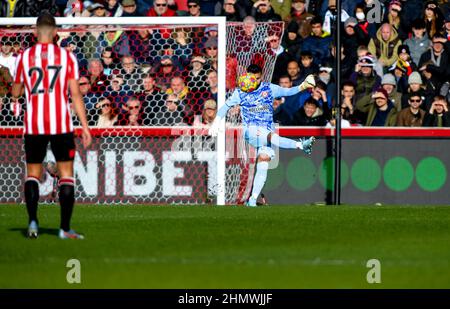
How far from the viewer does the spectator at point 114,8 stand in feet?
65.1

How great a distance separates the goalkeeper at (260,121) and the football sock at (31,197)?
19.8 ft

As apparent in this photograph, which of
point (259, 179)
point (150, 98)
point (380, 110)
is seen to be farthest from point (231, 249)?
point (380, 110)

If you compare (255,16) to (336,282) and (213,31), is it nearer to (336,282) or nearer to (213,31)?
(213,31)

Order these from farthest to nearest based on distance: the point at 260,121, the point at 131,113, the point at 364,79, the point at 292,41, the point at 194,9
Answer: the point at 194,9, the point at 292,41, the point at 364,79, the point at 131,113, the point at 260,121

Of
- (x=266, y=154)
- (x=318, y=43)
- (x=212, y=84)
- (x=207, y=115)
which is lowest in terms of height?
(x=266, y=154)

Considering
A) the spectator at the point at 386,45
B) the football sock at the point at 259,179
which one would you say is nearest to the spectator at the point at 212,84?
the football sock at the point at 259,179

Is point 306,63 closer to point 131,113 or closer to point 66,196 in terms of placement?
point 131,113

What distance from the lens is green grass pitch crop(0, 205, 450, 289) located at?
27.5 feet

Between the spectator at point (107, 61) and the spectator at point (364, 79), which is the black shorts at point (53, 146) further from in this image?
the spectator at point (364, 79)

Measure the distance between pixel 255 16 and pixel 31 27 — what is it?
12.6ft

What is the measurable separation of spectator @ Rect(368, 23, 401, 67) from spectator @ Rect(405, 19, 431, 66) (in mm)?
274

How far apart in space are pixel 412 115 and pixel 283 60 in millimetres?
2361

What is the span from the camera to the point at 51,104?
1083 centimetres

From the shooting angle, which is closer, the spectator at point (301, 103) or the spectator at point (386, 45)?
the spectator at point (301, 103)
